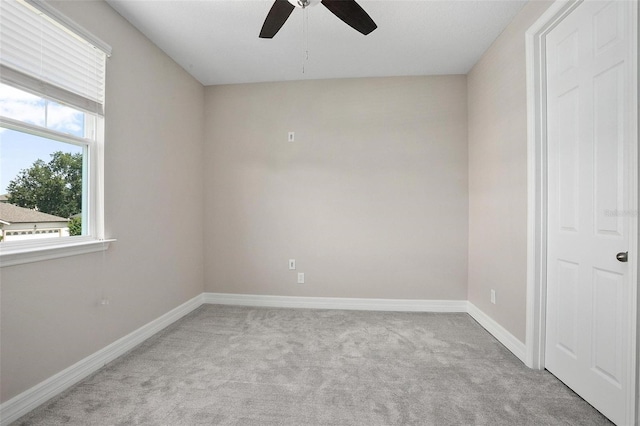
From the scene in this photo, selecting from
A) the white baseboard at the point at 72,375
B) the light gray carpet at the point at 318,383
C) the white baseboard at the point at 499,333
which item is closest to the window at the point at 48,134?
the white baseboard at the point at 72,375

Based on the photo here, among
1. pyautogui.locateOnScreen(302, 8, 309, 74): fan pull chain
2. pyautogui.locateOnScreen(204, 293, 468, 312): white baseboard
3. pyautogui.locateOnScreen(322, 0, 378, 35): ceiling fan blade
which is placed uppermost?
pyautogui.locateOnScreen(302, 8, 309, 74): fan pull chain

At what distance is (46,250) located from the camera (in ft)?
5.51

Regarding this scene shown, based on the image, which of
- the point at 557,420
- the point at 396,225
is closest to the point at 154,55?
the point at 396,225

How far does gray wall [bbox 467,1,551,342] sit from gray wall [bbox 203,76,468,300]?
0.20m

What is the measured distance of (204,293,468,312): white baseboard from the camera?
10.6 ft

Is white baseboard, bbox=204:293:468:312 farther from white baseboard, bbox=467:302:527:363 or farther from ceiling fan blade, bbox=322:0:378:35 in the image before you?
ceiling fan blade, bbox=322:0:378:35

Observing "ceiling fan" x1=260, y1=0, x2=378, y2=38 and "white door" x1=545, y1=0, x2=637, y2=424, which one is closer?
"white door" x1=545, y1=0, x2=637, y2=424

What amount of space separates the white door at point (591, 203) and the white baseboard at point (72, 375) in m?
3.16

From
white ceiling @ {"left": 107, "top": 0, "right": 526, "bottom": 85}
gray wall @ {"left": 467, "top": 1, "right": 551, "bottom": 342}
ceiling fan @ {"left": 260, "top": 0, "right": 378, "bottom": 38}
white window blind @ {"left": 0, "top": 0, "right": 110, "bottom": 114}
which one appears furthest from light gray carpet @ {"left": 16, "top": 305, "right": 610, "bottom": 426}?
white ceiling @ {"left": 107, "top": 0, "right": 526, "bottom": 85}

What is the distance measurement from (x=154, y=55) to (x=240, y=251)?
2.17 m

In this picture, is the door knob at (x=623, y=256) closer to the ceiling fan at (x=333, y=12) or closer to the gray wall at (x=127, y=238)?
the ceiling fan at (x=333, y=12)

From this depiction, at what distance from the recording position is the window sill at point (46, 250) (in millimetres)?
1524

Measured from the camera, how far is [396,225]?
328 cm

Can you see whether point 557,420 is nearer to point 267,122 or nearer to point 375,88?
point 375,88
